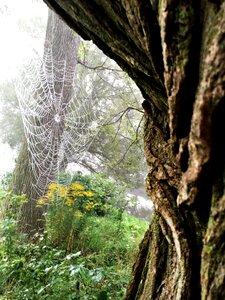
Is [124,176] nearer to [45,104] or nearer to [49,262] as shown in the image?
→ [45,104]

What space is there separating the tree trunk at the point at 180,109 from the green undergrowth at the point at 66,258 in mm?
927

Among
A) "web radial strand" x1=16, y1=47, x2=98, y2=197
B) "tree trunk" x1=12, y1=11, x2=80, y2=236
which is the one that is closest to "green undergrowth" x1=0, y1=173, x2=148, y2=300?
"tree trunk" x1=12, y1=11, x2=80, y2=236

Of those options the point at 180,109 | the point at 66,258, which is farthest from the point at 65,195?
the point at 180,109

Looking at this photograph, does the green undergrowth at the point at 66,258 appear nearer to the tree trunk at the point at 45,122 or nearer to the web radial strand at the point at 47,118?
the tree trunk at the point at 45,122

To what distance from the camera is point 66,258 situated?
91.2 inches

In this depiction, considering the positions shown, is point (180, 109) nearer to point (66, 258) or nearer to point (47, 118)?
point (66, 258)

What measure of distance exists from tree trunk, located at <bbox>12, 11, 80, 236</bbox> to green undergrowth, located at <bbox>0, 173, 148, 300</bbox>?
2.04 ft

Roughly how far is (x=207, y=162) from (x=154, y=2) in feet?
1.47

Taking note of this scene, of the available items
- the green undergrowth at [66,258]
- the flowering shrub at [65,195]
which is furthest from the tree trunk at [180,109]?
the flowering shrub at [65,195]

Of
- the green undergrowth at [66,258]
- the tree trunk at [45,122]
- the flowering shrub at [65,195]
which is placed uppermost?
the tree trunk at [45,122]

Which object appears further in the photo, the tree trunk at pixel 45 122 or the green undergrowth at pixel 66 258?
the tree trunk at pixel 45 122

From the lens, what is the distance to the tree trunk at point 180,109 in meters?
0.79

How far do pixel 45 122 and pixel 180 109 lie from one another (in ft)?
15.5

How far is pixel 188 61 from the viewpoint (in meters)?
0.85
